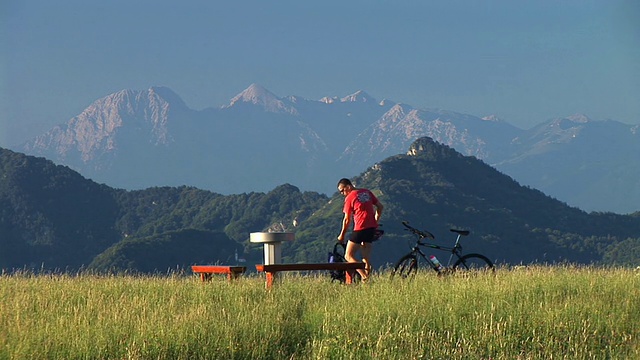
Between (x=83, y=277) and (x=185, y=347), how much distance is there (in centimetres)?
961

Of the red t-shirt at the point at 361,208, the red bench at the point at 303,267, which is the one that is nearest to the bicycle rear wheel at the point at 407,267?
the red bench at the point at 303,267

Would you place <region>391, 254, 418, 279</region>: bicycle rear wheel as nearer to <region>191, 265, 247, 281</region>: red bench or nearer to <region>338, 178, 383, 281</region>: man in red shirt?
<region>338, 178, 383, 281</region>: man in red shirt

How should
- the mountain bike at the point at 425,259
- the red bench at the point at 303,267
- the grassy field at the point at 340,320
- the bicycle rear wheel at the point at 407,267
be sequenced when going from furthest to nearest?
the bicycle rear wheel at the point at 407,267 < the mountain bike at the point at 425,259 < the red bench at the point at 303,267 < the grassy field at the point at 340,320

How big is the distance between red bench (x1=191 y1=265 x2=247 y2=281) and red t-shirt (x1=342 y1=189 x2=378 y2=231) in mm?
2130

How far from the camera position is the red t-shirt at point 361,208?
16.6 meters

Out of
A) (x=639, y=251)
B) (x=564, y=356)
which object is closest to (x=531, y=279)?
(x=564, y=356)

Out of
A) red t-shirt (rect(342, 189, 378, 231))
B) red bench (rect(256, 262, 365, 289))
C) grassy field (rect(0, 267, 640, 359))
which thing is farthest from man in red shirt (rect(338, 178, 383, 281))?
grassy field (rect(0, 267, 640, 359))

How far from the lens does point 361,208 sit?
16625 mm

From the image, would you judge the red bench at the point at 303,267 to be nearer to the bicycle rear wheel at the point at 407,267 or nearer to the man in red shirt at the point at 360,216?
the man in red shirt at the point at 360,216

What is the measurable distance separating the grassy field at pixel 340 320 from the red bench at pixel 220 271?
0.85 m

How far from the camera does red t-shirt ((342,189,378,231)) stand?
16.6 metres

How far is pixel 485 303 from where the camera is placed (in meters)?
13.3

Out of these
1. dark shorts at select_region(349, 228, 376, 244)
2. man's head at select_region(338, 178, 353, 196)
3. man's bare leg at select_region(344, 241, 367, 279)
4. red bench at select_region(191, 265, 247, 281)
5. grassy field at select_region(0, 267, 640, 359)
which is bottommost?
grassy field at select_region(0, 267, 640, 359)

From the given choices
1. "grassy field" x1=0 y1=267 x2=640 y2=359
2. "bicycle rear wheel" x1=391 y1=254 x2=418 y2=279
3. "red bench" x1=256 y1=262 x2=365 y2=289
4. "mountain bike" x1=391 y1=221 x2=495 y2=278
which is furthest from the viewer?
"bicycle rear wheel" x1=391 y1=254 x2=418 y2=279
